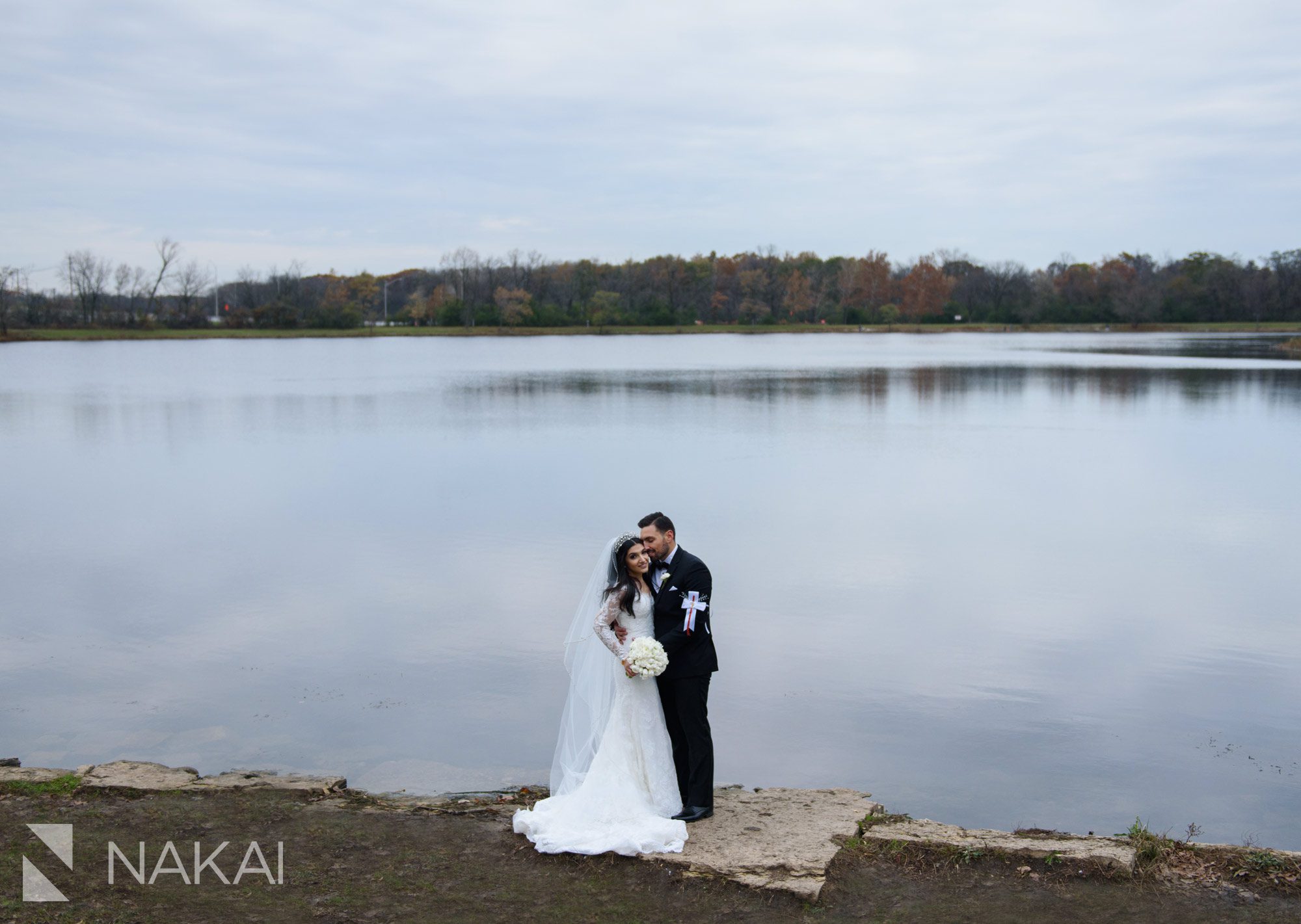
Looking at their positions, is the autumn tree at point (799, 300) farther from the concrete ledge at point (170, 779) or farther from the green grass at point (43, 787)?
the green grass at point (43, 787)

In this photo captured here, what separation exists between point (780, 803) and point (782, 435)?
705 inches

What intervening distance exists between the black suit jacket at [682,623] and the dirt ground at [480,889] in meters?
1.02

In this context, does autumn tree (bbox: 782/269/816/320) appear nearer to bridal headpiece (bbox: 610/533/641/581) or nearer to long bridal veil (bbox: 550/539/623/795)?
long bridal veil (bbox: 550/539/623/795)

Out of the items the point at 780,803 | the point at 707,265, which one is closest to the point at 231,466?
the point at 780,803

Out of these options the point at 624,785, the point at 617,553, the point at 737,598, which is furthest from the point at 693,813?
the point at 737,598

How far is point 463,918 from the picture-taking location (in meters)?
4.70

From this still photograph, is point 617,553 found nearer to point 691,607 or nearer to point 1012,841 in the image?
point 691,607

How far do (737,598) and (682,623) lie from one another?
5.39m

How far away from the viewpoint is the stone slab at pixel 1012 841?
5.20 meters

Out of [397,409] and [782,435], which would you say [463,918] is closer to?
[782,435]

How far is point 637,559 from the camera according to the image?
5793 millimetres

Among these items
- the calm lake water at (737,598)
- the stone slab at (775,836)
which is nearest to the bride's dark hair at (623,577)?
the stone slab at (775,836)

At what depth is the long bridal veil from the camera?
19.5 feet

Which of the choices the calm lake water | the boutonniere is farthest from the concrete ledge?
the boutonniere
